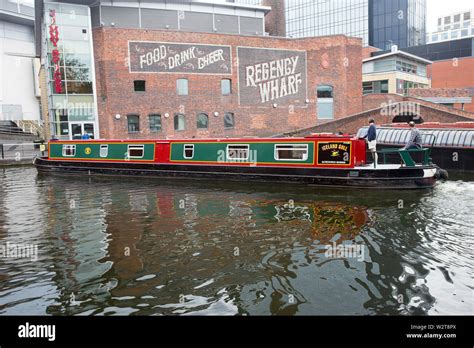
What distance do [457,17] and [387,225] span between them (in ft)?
393

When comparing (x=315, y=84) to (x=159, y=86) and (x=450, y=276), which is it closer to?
(x=159, y=86)

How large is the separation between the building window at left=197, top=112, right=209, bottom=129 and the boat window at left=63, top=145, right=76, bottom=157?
444 inches

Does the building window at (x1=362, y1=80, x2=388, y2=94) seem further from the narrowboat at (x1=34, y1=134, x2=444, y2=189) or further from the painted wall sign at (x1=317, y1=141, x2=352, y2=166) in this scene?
the painted wall sign at (x1=317, y1=141, x2=352, y2=166)

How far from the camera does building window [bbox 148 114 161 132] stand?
27.9m

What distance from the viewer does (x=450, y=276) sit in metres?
5.71

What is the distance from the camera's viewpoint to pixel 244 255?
6797 millimetres

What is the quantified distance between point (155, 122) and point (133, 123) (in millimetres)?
1517

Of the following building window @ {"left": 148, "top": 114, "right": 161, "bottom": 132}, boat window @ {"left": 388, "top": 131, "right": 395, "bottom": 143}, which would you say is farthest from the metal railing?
boat window @ {"left": 388, "top": 131, "right": 395, "bottom": 143}

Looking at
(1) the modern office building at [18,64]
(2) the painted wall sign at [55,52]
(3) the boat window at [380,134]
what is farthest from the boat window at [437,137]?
(1) the modern office building at [18,64]

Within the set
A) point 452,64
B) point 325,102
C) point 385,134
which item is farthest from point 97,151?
point 452,64

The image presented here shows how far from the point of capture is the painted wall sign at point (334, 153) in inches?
505

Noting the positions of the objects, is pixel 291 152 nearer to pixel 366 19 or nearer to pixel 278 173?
pixel 278 173
